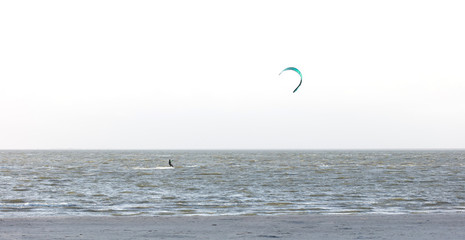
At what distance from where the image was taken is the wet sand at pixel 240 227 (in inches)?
521

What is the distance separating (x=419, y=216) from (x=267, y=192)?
49.6 ft

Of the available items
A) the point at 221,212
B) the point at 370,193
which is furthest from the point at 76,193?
the point at 370,193

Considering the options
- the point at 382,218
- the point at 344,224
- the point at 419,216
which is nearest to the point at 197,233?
the point at 344,224

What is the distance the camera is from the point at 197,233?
44.9 ft

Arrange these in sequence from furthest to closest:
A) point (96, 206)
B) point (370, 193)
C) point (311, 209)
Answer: point (370, 193) → point (96, 206) → point (311, 209)

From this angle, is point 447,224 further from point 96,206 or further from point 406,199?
point 96,206

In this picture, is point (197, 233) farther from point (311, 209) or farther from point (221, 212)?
point (311, 209)

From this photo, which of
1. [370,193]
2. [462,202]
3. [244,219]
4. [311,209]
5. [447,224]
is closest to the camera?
[447,224]

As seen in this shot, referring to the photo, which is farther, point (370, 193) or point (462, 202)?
point (370, 193)

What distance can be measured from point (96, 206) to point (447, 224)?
14978 mm

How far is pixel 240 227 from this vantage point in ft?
48.7

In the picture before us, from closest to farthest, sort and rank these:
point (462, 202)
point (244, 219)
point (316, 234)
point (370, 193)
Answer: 1. point (316, 234)
2. point (244, 219)
3. point (462, 202)
4. point (370, 193)

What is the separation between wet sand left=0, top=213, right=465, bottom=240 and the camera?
13.2m

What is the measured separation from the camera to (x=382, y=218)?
55.2 feet
